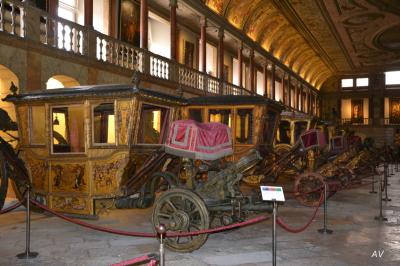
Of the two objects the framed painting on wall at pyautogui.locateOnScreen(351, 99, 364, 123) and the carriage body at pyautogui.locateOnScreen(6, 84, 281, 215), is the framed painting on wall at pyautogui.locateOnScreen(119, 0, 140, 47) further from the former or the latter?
the framed painting on wall at pyautogui.locateOnScreen(351, 99, 364, 123)

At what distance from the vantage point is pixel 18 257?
4.79 m

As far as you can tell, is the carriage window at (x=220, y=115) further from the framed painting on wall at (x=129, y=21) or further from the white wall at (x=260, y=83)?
the white wall at (x=260, y=83)

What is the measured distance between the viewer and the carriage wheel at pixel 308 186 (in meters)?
8.93

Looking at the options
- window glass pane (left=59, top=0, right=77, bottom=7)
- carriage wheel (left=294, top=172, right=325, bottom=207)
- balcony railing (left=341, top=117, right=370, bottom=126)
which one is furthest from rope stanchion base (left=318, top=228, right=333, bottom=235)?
balcony railing (left=341, top=117, right=370, bottom=126)

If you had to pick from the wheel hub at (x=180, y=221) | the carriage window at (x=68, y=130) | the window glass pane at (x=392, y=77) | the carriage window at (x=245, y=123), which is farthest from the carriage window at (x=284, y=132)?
the window glass pane at (x=392, y=77)

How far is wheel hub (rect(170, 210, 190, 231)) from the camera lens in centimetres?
508

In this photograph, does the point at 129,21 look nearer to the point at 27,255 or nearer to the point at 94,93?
the point at 94,93

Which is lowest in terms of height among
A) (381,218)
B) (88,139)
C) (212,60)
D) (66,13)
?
(381,218)

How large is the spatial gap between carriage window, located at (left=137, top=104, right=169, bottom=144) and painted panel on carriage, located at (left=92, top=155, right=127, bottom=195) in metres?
0.97

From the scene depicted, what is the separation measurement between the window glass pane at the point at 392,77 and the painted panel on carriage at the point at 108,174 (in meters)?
42.9

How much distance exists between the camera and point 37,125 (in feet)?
22.0

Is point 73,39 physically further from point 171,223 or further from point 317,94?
point 317,94

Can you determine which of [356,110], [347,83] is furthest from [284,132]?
[347,83]

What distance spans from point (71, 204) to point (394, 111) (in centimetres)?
4280
